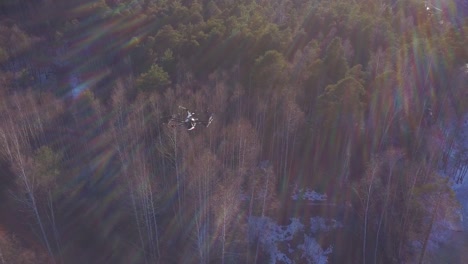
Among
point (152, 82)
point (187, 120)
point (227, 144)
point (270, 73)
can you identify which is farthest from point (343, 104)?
point (152, 82)

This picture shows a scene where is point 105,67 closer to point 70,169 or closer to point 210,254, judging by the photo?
point 70,169

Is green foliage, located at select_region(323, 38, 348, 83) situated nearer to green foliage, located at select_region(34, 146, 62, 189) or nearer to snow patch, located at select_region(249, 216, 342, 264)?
snow patch, located at select_region(249, 216, 342, 264)

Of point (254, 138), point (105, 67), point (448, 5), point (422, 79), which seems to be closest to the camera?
point (254, 138)

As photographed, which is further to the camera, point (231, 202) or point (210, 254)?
point (210, 254)

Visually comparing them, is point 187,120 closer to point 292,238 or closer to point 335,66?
point 292,238

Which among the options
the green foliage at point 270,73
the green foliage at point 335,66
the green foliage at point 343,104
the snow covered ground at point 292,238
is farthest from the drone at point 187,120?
the green foliage at point 335,66

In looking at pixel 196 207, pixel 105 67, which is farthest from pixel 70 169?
pixel 105 67

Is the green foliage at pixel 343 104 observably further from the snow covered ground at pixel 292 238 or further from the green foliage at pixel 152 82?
the green foliage at pixel 152 82

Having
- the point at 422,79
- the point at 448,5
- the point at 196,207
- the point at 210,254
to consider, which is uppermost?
the point at 448,5
